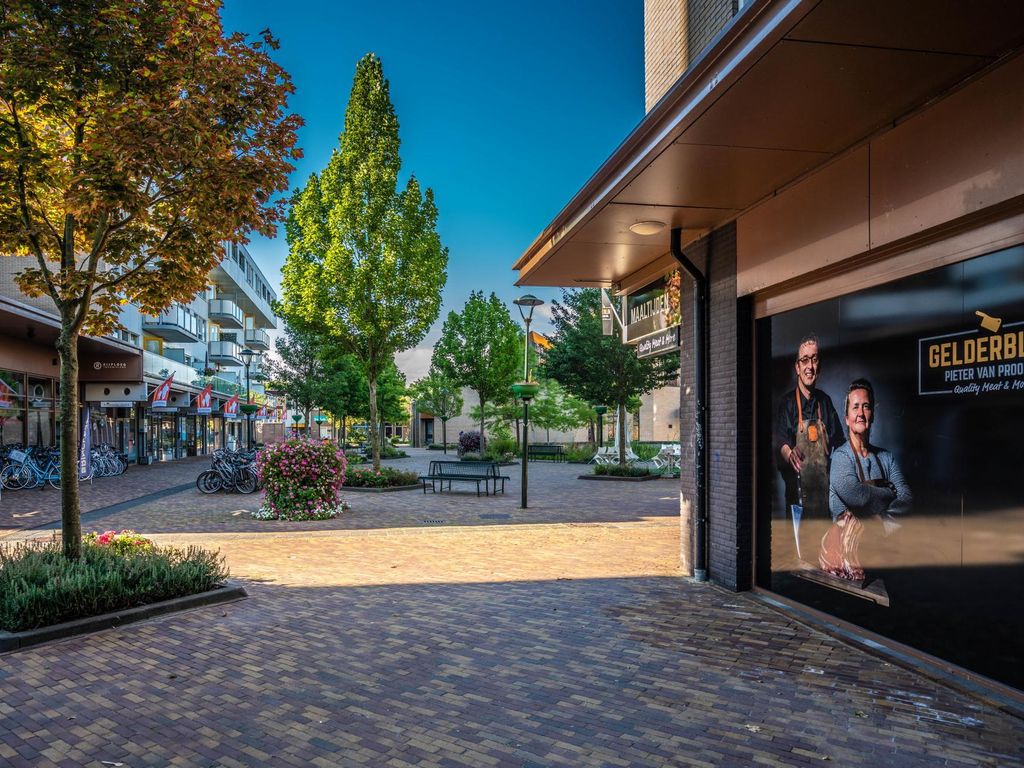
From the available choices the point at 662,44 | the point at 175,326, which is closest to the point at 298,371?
the point at 175,326

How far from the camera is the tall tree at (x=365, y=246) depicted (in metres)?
19.1

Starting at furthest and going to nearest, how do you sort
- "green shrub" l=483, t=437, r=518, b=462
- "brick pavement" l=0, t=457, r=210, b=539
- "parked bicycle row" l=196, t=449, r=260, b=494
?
"green shrub" l=483, t=437, r=518, b=462, "parked bicycle row" l=196, t=449, r=260, b=494, "brick pavement" l=0, t=457, r=210, b=539

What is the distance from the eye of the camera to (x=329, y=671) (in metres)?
5.02

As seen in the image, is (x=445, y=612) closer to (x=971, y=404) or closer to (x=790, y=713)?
(x=790, y=713)

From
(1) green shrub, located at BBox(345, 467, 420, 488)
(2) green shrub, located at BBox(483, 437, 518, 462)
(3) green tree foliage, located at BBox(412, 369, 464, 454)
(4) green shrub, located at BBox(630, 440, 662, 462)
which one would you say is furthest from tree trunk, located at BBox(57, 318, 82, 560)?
(3) green tree foliage, located at BBox(412, 369, 464, 454)

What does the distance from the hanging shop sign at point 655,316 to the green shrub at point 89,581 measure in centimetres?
617

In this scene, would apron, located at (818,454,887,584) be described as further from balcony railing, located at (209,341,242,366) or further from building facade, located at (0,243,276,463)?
balcony railing, located at (209,341,242,366)

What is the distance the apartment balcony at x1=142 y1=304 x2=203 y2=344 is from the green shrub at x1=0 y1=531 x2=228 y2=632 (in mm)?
30747

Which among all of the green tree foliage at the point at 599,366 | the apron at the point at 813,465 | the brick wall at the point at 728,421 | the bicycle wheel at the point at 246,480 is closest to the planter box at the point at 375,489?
the bicycle wheel at the point at 246,480

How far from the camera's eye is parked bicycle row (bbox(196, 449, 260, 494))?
1864cm

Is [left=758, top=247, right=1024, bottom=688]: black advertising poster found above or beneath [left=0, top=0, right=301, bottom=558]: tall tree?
beneath

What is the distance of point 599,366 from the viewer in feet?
84.8

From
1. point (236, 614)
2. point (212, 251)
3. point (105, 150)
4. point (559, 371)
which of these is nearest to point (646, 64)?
point (212, 251)

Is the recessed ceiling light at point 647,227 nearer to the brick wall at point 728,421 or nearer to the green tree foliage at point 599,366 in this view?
the brick wall at point 728,421
